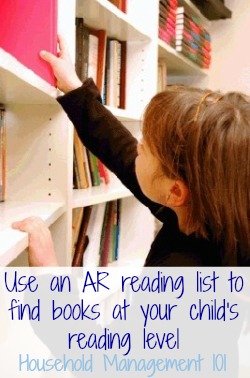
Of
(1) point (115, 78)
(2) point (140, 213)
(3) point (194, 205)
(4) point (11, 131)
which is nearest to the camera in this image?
(3) point (194, 205)

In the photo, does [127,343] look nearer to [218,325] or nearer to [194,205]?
[218,325]

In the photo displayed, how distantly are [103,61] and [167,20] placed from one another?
422 mm

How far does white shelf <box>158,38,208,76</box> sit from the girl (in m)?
0.90

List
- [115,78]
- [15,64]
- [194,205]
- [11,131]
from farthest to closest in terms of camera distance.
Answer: [115,78]
[11,131]
[194,205]
[15,64]

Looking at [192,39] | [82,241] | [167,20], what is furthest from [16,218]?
[192,39]

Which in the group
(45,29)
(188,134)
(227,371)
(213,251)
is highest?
(45,29)

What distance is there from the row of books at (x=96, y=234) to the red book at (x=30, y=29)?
1.73ft

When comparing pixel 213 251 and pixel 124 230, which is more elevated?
pixel 213 251

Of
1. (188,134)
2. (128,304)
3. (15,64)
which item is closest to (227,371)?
(128,304)

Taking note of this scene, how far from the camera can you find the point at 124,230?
5.51 ft

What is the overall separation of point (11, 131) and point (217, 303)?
581 millimetres

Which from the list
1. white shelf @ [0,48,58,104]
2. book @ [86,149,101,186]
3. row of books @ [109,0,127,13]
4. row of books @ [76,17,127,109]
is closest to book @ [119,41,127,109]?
row of books @ [76,17,127,109]

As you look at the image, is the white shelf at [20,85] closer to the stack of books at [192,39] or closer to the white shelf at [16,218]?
the white shelf at [16,218]

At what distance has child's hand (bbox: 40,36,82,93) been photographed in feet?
2.90
